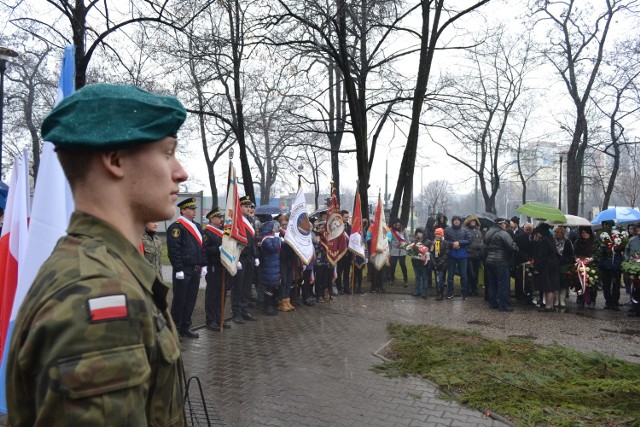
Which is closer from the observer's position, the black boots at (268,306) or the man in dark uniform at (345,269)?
the black boots at (268,306)

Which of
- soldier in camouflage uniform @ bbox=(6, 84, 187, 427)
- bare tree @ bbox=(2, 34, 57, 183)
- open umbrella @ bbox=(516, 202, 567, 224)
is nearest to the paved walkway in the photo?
open umbrella @ bbox=(516, 202, 567, 224)

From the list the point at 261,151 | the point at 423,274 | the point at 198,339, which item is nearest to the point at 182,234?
the point at 198,339

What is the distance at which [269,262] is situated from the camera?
10586mm

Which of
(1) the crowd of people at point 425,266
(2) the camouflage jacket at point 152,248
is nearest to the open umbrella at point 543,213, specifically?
(1) the crowd of people at point 425,266

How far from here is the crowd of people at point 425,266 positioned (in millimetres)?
8638

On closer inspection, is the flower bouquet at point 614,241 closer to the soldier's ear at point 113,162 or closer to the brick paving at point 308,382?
the brick paving at point 308,382

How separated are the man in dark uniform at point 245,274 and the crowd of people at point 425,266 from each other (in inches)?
0.8

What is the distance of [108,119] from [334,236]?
38.2 ft

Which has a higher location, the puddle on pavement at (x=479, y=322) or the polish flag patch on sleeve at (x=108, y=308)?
the polish flag patch on sleeve at (x=108, y=308)

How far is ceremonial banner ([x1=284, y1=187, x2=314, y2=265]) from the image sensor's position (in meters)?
11.1

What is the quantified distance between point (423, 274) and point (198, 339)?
693cm

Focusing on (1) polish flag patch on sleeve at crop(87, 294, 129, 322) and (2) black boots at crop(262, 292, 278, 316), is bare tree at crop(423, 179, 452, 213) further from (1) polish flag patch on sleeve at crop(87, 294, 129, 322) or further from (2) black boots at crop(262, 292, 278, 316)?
(1) polish flag patch on sleeve at crop(87, 294, 129, 322)

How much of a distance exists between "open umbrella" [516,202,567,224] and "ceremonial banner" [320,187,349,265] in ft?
14.8

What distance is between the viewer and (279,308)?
37.0 feet
